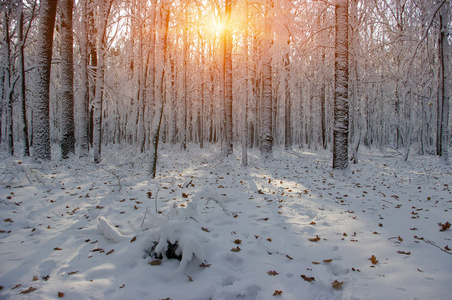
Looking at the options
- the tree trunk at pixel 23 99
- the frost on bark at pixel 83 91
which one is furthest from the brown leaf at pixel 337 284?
the tree trunk at pixel 23 99

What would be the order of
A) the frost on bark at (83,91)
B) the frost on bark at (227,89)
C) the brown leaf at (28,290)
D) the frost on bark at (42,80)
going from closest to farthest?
1. the brown leaf at (28,290)
2. the frost on bark at (42,80)
3. the frost on bark at (83,91)
4. the frost on bark at (227,89)

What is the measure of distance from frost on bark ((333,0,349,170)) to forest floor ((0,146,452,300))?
9.24 ft

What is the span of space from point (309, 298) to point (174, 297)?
4.02 feet

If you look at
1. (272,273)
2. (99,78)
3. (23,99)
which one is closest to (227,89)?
(99,78)

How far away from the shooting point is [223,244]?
3.06 metres

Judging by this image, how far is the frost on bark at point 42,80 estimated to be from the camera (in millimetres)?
7613

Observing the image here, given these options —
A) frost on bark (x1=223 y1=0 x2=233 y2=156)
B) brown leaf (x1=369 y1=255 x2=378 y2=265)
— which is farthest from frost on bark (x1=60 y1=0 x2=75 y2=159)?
brown leaf (x1=369 y1=255 x2=378 y2=265)

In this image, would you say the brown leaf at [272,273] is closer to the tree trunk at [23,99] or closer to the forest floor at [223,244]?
the forest floor at [223,244]

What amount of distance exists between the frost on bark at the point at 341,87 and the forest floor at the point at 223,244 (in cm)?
282

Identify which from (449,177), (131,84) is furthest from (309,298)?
(131,84)

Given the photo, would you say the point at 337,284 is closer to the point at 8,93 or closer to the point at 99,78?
the point at 99,78

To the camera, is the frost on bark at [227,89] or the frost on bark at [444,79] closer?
the frost on bark at [227,89]

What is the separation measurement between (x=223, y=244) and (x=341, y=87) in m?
7.35

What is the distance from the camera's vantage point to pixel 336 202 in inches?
202
